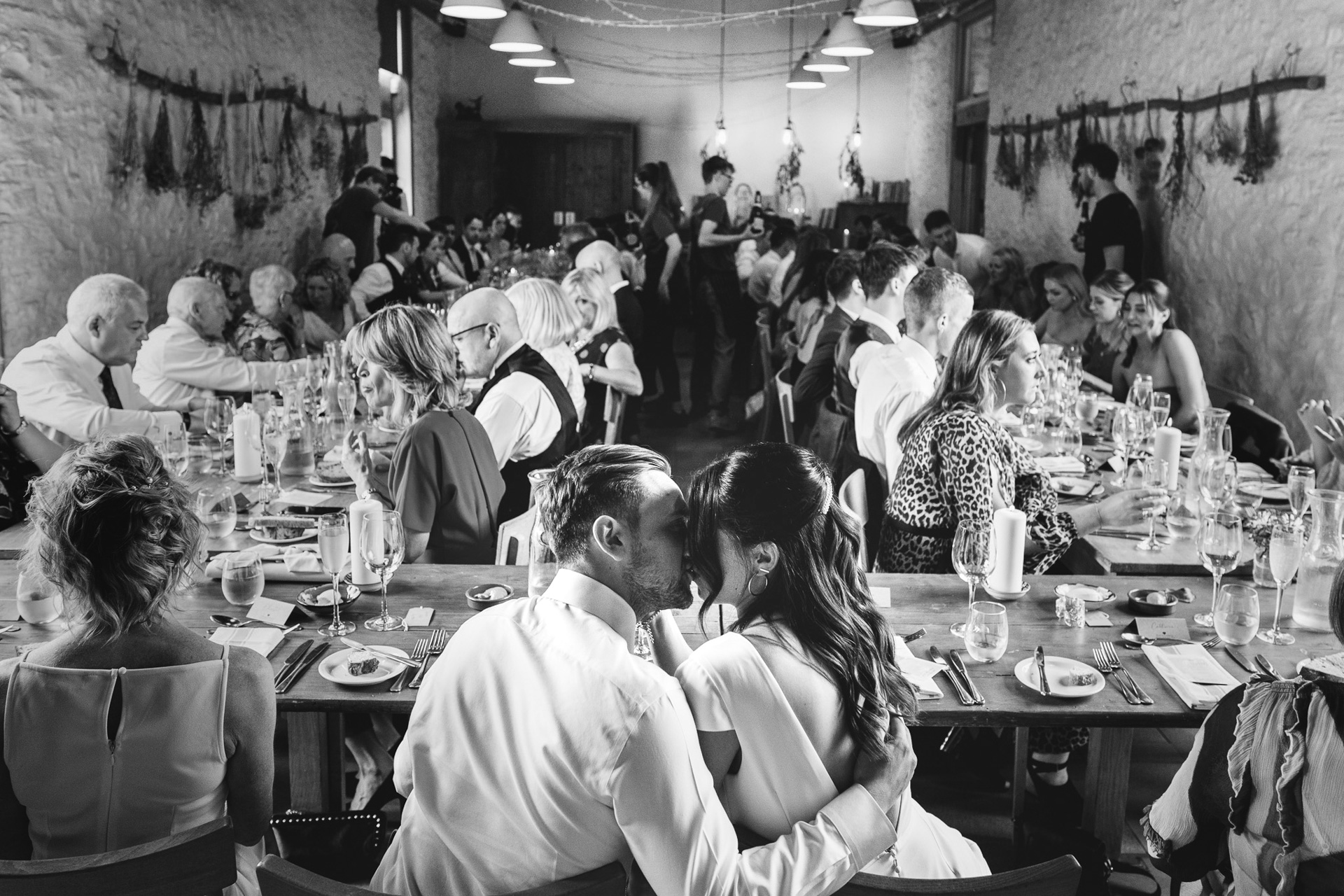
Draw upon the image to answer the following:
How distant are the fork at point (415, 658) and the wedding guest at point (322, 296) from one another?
442 centimetres

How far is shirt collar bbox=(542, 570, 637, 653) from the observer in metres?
1.44

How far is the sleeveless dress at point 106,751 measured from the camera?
1.56 metres

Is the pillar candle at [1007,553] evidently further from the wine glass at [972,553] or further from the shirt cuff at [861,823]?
the shirt cuff at [861,823]

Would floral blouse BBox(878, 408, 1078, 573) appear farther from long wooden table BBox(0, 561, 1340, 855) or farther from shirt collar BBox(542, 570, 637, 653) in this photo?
shirt collar BBox(542, 570, 637, 653)

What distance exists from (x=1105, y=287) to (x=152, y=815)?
16.3 feet

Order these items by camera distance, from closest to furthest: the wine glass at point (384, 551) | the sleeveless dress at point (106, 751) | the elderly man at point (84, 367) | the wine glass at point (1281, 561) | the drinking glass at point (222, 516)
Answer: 1. the sleeveless dress at point (106, 751)
2. the wine glass at point (1281, 561)
3. the wine glass at point (384, 551)
4. the drinking glass at point (222, 516)
5. the elderly man at point (84, 367)

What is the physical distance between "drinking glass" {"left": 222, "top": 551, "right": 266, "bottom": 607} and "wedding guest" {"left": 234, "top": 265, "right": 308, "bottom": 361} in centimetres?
323

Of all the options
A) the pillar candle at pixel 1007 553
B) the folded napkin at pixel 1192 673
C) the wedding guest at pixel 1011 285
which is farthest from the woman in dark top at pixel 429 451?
the wedding guest at pixel 1011 285

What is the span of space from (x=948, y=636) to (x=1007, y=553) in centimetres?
26

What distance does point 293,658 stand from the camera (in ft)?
6.98

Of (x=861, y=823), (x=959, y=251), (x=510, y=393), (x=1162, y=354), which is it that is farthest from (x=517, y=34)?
(x=861, y=823)

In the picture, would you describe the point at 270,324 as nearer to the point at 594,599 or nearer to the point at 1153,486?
the point at 1153,486

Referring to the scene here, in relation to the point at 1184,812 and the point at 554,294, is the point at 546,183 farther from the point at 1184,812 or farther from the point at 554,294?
the point at 1184,812

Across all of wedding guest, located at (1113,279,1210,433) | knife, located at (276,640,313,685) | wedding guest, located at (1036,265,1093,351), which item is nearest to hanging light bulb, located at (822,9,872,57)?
wedding guest, located at (1036,265,1093,351)
